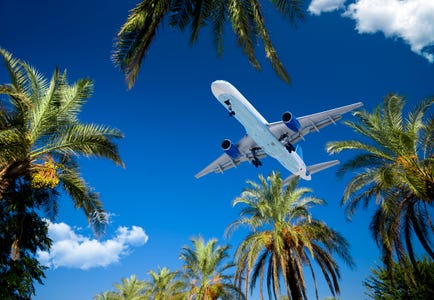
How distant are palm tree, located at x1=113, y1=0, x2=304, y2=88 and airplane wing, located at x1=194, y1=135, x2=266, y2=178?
2214 cm

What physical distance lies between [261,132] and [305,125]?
4258 mm

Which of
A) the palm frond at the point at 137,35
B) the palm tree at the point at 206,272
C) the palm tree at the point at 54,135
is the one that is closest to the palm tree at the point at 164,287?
the palm tree at the point at 206,272

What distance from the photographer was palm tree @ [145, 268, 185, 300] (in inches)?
840

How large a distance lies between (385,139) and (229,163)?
60.3ft

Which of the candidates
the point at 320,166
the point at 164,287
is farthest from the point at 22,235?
the point at 320,166

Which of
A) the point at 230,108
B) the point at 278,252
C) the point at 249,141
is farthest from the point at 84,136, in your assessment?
the point at 249,141

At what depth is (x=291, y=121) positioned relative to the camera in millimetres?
25750

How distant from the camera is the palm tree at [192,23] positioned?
7.18 metres

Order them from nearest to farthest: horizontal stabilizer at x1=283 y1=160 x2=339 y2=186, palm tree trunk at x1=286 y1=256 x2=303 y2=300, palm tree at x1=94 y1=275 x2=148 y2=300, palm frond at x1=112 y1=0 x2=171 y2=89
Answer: palm frond at x1=112 y1=0 x2=171 y2=89
palm tree trunk at x1=286 y1=256 x2=303 y2=300
palm tree at x1=94 y1=275 x2=148 y2=300
horizontal stabilizer at x1=283 y1=160 x2=339 y2=186

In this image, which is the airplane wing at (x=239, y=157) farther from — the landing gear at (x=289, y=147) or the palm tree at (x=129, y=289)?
the palm tree at (x=129, y=289)

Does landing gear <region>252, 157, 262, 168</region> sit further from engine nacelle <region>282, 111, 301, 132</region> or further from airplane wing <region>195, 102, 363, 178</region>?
engine nacelle <region>282, 111, 301, 132</region>

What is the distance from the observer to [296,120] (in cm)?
2609

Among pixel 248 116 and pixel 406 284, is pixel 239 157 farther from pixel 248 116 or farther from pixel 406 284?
pixel 406 284

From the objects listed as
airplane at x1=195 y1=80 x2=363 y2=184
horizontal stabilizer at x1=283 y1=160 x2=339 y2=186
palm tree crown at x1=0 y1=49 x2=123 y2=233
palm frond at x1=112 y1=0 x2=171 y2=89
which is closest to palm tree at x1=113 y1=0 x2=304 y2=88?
palm frond at x1=112 y1=0 x2=171 y2=89
